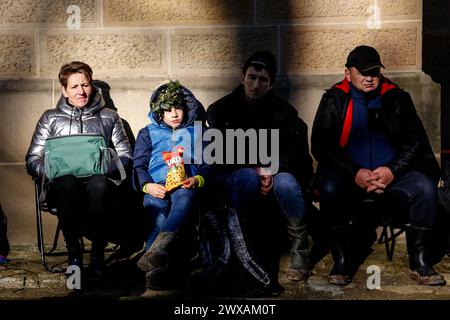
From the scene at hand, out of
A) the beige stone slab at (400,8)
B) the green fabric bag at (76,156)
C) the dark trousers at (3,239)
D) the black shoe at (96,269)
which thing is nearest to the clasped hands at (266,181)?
the green fabric bag at (76,156)

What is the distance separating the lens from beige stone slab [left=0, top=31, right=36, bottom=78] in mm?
7383

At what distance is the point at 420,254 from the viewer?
637 cm

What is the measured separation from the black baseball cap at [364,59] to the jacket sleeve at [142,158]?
1.56 m

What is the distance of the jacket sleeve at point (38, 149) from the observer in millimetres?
6742

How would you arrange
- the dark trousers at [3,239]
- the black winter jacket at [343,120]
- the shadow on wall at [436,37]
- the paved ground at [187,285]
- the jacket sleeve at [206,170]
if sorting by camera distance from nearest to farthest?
the paved ground at [187,285], the jacket sleeve at [206,170], the black winter jacket at [343,120], the dark trousers at [3,239], the shadow on wall at [436,37]

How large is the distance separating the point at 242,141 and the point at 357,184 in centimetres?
92

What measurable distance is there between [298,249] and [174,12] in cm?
216

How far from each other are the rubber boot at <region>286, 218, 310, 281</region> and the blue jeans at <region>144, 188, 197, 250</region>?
0.71 metres

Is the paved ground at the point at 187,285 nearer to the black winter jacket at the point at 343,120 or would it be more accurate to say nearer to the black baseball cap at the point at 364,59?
the black winter jacket at the point at 343,120

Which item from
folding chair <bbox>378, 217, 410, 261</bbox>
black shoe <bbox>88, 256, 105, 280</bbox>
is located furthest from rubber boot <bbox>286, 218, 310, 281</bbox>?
black shoe <bbox>88, 256, 105, 280</bbox>

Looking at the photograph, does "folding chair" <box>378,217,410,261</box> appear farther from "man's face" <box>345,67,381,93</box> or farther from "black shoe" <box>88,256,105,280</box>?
"black shoe" <box>88,256,105,280</box>

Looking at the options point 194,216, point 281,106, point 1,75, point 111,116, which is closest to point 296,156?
point 281,106

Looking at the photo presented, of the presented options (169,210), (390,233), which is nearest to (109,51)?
(169,210)

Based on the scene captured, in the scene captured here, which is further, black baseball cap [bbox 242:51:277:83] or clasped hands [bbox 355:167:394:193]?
black baseball cap [bbox 242:51:277:83]
